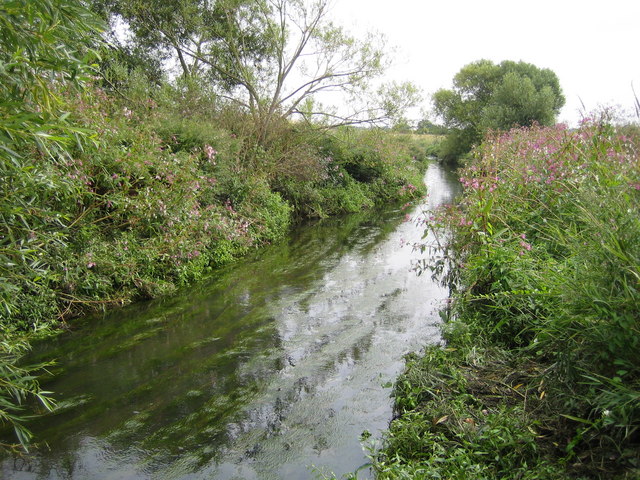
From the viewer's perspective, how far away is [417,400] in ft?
13.0

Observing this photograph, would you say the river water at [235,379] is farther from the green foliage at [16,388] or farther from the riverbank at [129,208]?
the riverbank at [129,208]

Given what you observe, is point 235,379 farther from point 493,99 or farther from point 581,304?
point 493,99

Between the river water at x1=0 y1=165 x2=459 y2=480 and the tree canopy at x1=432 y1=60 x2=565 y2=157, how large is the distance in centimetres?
2867

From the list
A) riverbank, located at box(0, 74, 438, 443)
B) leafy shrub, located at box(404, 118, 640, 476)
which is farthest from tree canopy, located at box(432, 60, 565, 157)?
leafy shrub, located at box(404, 118, 640, 476)

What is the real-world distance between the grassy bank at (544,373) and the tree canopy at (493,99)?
30.3 meters

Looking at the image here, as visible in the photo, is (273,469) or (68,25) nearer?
(68,25)

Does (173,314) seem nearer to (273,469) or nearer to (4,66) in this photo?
(273,469)

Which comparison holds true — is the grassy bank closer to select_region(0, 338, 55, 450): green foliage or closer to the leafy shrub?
the leafy shrub

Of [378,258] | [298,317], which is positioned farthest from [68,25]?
[378,258]

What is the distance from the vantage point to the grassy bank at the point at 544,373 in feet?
8.55

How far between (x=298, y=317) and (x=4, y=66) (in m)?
5.08

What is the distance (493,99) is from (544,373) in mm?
37214

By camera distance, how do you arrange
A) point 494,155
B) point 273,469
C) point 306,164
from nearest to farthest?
point 273,469 → point 494,155 → point 306,164

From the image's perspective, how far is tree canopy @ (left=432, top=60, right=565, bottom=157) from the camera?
33094 millimetres
